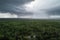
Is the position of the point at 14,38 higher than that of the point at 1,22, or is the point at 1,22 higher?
the point at 1,22

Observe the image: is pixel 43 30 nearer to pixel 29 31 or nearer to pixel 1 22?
pixel 29 31

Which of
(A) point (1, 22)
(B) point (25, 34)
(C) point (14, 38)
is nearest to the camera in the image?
(C) point (14, 38)

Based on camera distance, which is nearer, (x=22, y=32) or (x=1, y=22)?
(x=22, y=32)

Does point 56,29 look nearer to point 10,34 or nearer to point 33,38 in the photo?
point 33,38

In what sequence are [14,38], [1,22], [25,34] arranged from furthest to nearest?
[1,22] → [25,34] → [14,38]

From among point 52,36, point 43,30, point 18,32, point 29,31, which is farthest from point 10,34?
point 52,36

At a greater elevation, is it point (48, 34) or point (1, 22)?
point (1, 22)

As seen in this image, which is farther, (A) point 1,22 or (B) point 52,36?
(A) point 1,22

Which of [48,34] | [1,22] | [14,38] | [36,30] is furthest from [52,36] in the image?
[1,22]
